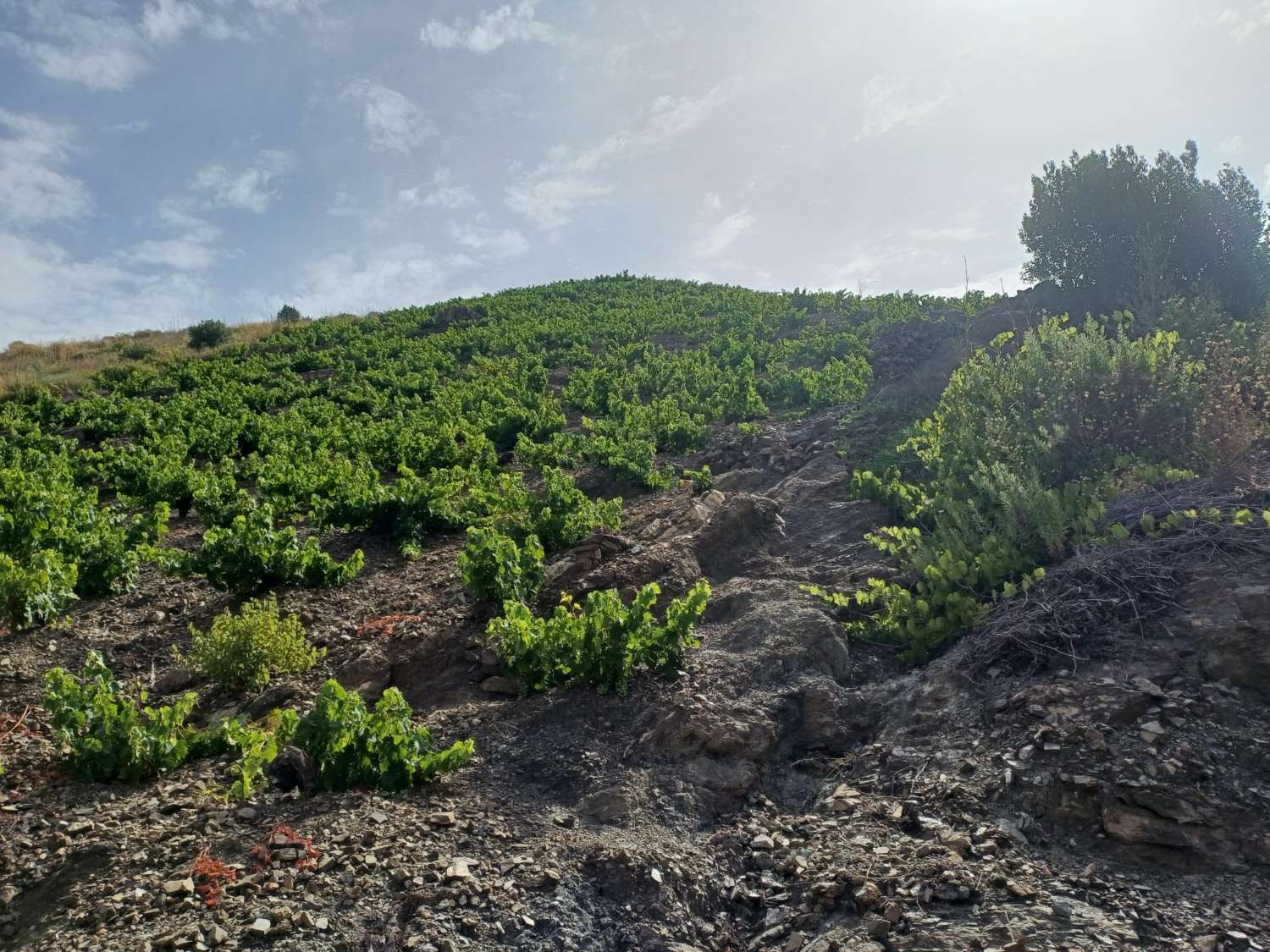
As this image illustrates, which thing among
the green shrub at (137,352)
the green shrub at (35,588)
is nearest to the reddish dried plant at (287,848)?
the green shrub at (35,588)

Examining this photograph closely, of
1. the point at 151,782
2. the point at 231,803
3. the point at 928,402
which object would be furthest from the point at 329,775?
the point at 928,402

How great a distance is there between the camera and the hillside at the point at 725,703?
9.09ft

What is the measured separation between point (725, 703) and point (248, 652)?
321 centimetres

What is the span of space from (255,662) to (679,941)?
367 centimetres

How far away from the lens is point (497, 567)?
5914 millimetres

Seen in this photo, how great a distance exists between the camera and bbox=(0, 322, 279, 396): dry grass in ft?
73.2

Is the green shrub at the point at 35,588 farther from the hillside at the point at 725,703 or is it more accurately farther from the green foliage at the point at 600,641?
the green foliage at the point at 600,641

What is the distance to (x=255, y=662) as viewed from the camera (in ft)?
17.1

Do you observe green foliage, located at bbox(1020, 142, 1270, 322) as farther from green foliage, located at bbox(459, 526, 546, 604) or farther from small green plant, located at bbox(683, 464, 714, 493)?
green foliage, located at bbox(459, 526, 546, 604)

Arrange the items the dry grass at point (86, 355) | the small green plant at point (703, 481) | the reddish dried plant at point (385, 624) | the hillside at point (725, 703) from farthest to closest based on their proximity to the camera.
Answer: the dry grass at point (86, 355) → the small green plant at point (703, 481) → the reddish dried plant at point (385, 624) → the hillside at point (725, 703)

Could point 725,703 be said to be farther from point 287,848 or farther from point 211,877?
point 211,877

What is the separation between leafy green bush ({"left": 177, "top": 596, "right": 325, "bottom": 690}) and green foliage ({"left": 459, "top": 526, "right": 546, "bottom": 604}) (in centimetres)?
126

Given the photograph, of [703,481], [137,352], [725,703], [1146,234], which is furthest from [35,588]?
[137,352]

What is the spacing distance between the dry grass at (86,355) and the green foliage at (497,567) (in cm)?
2003
